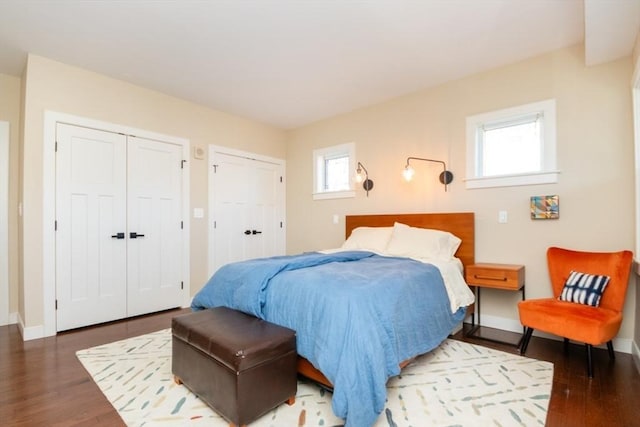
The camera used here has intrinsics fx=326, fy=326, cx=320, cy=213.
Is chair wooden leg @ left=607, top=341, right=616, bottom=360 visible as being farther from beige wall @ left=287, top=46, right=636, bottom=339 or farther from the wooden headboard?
the wooden headboard

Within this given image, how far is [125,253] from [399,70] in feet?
11.6

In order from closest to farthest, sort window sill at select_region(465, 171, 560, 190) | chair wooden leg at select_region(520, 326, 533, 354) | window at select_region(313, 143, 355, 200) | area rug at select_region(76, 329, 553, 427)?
area rug at select_region(76, 329, 553, 427) → chair wooden leg at select_region(520, 326, 533, 354) → window sill at select_region(465, 171, 560, 190) → window at select_region(313, 143, 355, 200)

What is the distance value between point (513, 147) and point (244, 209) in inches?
137

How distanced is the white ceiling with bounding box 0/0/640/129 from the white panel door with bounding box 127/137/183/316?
0.81 m

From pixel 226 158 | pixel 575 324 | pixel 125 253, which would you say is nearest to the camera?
pixel 575 324

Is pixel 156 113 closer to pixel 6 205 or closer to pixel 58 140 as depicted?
pixel 58 140

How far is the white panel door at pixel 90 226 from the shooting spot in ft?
10.4

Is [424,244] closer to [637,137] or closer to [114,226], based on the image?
[637,137]

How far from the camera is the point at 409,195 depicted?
393cm

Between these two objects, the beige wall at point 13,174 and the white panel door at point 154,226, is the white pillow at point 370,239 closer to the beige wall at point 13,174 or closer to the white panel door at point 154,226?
the white panel door at point 154,226

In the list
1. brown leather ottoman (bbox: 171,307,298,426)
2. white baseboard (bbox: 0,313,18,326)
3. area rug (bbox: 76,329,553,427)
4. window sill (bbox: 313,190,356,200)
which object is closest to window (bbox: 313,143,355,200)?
window sill (bbox: 313,190,356,200)

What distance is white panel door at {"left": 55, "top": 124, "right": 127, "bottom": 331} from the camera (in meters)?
3.18

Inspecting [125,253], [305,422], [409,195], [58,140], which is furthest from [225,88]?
[305,422]

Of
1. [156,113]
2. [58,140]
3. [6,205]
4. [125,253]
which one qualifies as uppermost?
[156,113]
